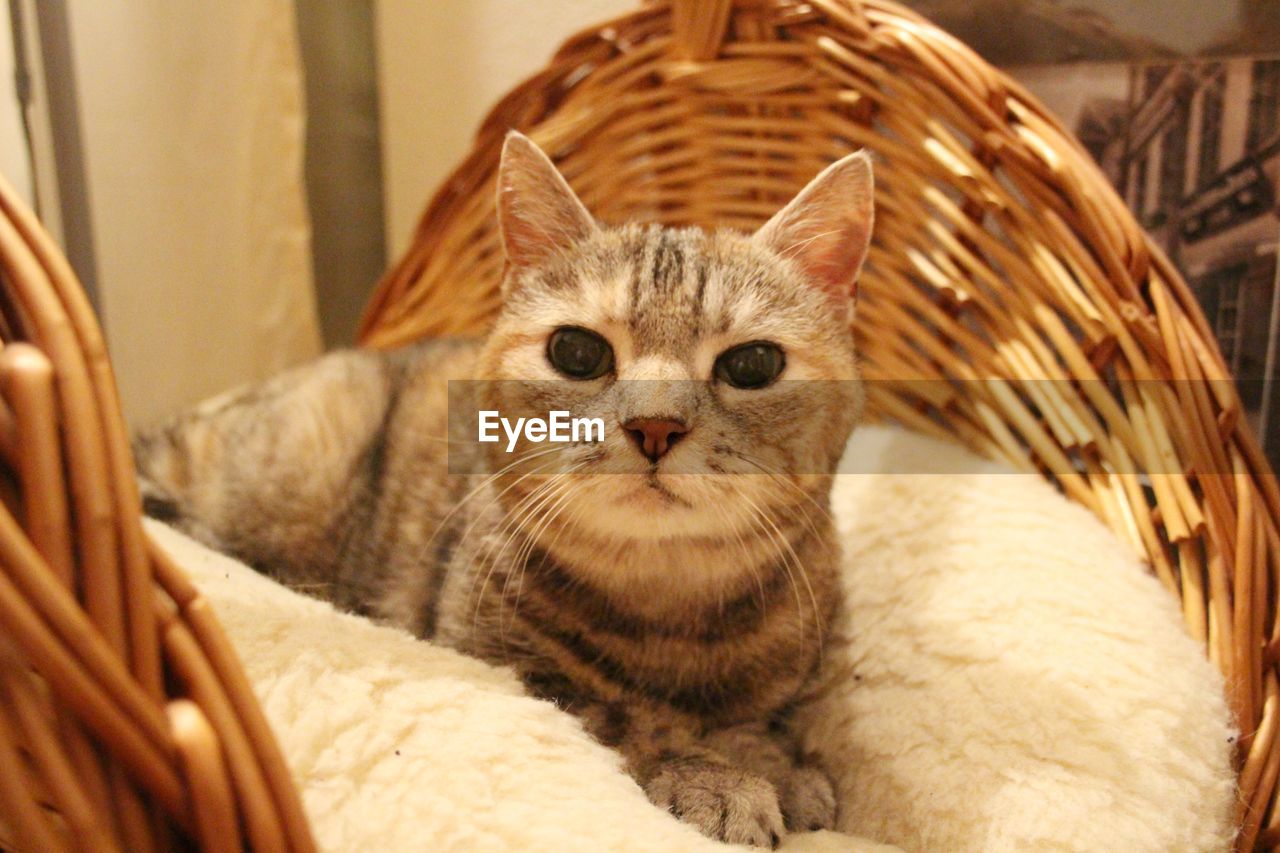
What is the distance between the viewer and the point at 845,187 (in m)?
0.97

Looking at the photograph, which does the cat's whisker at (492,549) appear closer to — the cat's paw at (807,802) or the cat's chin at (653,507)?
the cat's chin at (653,507)

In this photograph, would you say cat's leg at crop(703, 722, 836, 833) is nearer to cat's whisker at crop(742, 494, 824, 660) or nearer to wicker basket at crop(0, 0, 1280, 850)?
cat's whisker at crop(742, 494, 824, 660)

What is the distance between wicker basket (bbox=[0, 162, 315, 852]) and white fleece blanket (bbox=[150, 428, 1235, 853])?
0.58 feet

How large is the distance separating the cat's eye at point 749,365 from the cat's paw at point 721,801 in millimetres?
365

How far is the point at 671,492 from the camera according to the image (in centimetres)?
81

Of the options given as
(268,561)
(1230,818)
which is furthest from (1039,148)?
(268,561)

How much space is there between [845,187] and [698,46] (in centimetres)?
52

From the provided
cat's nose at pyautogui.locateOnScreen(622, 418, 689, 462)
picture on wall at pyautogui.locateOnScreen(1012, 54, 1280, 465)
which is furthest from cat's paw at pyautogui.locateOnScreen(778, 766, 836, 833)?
picture on wall at pyautogui.locateOnScreen(1012, 54, 1280, 465)

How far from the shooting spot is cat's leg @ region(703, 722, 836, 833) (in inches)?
35.8

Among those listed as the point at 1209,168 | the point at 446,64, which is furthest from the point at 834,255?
the point at 446,64

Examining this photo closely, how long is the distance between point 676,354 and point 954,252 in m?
0.56

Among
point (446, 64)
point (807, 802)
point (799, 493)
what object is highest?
point (446, 64)

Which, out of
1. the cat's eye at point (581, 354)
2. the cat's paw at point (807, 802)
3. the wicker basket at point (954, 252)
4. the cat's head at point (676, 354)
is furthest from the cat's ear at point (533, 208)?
the cat's paw at point (807, 802)

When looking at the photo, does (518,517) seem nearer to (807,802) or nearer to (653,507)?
(653,507)
